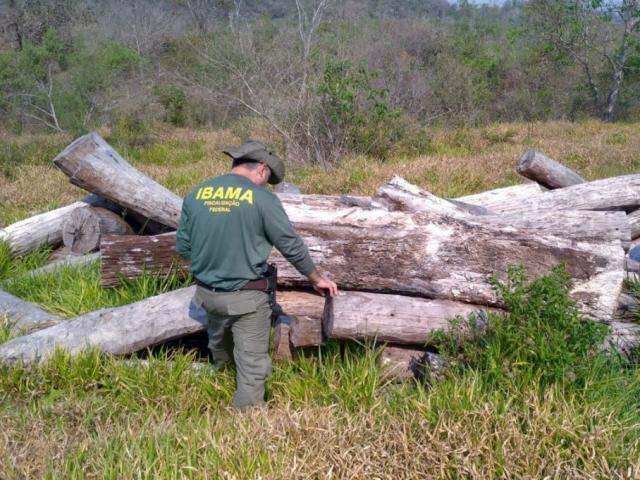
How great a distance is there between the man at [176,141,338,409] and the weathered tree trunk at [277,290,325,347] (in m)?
0.31

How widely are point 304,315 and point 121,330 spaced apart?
1373mm

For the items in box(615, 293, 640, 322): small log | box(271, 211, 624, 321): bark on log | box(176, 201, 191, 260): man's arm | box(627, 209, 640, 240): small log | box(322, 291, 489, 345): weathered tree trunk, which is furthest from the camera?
box(627, 209, 640, 240): small log

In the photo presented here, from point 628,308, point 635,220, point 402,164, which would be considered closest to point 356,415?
point 628,308

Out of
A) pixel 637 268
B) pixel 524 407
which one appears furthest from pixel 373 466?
pixel 637 268

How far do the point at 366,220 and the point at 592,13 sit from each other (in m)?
18.8

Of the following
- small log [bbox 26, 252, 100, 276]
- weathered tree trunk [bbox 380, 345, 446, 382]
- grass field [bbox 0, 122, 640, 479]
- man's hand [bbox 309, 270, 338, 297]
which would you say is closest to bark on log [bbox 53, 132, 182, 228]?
small log [bbox 26, 252, 100, 276]

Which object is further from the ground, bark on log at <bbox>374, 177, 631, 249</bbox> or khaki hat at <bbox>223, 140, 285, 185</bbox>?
khaki hat at <bbox>223, 140, 285, 185</bbox>

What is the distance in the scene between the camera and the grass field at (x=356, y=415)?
3.05 metres

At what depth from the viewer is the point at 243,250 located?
3893mm

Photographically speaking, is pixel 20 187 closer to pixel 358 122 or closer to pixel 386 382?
pixel 358 122

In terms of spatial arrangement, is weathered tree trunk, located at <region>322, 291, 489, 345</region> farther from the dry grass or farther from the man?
the dry grass

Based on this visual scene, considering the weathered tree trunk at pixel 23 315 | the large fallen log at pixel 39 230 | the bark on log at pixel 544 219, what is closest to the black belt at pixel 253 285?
the bark on log at pixel 544 219

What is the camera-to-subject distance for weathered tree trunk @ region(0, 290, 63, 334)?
16.5 ft

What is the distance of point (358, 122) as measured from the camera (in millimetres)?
11516
